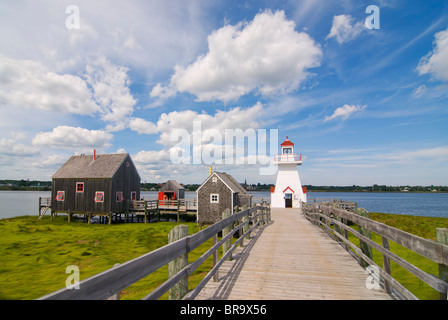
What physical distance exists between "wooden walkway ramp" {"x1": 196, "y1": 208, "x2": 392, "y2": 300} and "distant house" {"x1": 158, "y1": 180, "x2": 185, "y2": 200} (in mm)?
30219

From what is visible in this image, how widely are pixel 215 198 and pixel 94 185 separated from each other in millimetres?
14884

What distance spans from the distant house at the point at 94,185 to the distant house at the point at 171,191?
575cm

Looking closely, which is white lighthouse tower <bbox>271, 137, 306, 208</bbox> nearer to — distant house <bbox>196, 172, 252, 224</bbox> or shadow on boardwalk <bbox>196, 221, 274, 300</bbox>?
distant house <bbox>196, 172, 252, 224</bbox>

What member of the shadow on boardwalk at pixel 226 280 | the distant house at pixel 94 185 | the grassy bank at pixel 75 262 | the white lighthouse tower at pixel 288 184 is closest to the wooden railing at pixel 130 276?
the shadow on boardwalk at pixel 226 280

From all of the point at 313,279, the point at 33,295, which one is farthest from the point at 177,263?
the point at 33,295

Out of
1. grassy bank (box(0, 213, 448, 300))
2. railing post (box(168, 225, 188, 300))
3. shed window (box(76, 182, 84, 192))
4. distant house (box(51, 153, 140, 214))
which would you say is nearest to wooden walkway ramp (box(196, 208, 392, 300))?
railing post (box(168, 225, 188, 300))

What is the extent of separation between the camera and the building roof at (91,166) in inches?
1165

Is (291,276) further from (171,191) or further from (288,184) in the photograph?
(171,191)

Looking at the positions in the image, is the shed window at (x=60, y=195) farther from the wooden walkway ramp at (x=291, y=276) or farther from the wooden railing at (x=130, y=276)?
the wooden railing at (x=130, y=276)

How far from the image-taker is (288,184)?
27.4m

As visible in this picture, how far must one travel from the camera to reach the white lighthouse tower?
27203 millimetres

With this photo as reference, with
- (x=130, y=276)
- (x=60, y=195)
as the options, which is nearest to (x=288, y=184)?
(x=130, y=276)

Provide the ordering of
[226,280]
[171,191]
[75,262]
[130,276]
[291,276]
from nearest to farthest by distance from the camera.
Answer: [130,276], [226,280], [291,276], [75,262], [171,191]

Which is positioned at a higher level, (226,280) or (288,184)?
(288,184)
